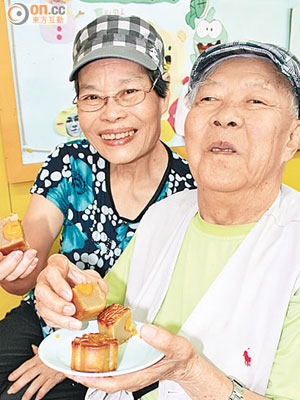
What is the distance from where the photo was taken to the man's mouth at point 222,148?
1.06 m

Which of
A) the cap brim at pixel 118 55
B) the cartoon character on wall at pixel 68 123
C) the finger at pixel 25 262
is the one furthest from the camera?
the cartoon character on wall at pixel 68 123

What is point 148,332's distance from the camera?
82 cm

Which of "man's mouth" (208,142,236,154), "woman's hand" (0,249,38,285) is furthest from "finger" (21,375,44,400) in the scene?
"man's mouth" (208,142,236,154)

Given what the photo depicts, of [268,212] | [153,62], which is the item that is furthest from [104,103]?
[268,212]

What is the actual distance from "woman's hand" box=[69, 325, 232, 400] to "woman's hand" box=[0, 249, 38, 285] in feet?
1.33

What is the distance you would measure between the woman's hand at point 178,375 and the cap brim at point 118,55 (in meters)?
0.94

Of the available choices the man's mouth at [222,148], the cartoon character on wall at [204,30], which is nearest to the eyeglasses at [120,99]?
the man's mouth at [222,148]

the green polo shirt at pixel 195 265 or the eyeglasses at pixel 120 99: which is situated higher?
the eyeglasses at pixel 120 99

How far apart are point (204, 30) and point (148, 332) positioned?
7.15 feet

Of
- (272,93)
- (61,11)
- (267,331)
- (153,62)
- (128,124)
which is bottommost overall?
(267,331)

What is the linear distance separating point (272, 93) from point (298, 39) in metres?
2.12

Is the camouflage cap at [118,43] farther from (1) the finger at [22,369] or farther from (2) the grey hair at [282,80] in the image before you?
(1) the finger at [22,369]

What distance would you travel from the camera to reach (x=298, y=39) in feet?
9.42

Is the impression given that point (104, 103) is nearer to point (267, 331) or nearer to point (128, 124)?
point (128, 124)
